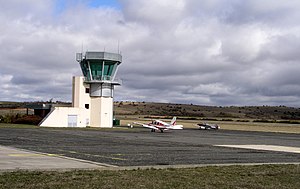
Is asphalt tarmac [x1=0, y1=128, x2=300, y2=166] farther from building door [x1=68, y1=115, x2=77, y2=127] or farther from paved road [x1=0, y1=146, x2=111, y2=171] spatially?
building door [x1=68, y1=115, x2=77, y2=127]

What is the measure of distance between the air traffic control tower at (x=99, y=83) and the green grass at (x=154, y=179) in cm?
5304

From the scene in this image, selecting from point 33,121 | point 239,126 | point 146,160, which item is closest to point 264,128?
point 239,126

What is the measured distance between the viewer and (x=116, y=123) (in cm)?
8519

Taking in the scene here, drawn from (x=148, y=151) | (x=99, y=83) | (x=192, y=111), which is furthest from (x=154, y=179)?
(x=192, y=111)

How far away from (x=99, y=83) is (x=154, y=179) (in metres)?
55.8

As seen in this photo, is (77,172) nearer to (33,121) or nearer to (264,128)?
(33,121)

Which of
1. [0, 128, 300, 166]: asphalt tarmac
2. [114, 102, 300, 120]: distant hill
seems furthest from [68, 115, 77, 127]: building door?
[114, 102, 300, 120]: distant hill

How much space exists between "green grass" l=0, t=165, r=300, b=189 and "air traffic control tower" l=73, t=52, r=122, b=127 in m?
53.0

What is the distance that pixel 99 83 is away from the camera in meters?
67.9

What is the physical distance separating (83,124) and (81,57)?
423 inches

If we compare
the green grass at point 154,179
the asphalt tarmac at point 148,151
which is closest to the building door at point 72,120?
the asphalt tarmac at point 148,151

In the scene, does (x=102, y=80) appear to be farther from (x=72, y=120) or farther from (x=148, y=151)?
(x=148, y=151)

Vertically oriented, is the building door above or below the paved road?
above

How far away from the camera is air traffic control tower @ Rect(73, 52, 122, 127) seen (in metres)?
67.8
